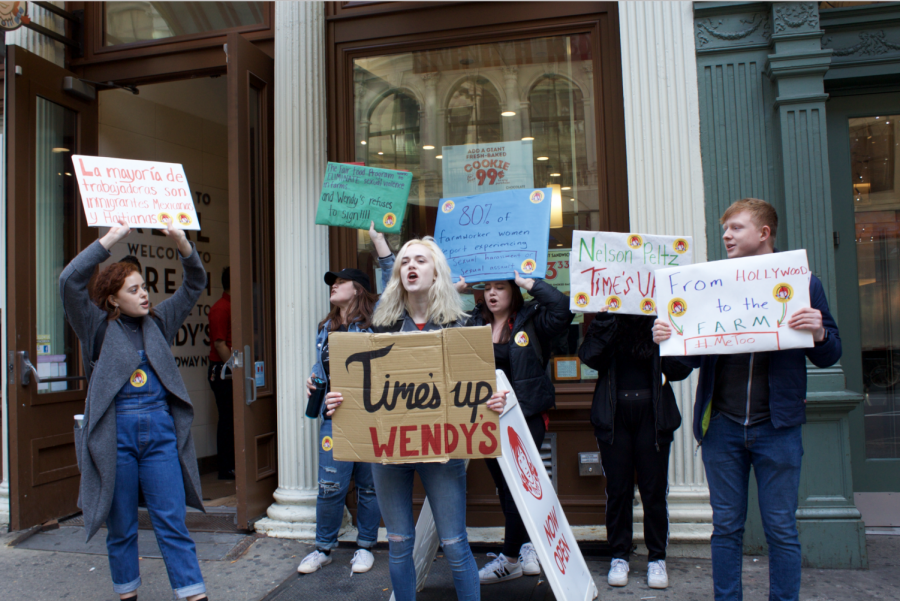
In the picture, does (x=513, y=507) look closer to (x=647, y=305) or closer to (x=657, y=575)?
(x=657, y=575)

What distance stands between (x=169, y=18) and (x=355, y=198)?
3002 millimetres

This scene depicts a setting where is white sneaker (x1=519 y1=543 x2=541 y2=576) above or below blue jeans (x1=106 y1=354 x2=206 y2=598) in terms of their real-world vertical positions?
below

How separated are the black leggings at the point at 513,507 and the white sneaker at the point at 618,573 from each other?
1.71 feet

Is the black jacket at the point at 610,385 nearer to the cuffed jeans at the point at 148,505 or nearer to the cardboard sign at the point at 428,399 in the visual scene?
the cardboard sign at the point at 428,399

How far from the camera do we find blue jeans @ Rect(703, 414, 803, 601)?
9.09ft

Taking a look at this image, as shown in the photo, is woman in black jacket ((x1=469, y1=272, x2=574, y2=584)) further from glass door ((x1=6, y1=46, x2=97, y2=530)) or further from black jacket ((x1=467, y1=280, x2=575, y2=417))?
glass door ((x1=6, y1=46, x2=97, y2=530))

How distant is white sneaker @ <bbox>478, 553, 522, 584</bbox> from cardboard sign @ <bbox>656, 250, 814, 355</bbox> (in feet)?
5.61

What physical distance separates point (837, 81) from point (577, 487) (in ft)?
10.8

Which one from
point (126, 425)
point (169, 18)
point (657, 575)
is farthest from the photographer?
point (169, 18)

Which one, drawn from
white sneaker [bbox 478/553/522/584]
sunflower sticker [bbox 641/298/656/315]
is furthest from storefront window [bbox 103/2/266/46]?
white sneaker [bbox 478/553/522/584]

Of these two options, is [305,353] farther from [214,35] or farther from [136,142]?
[136,142]

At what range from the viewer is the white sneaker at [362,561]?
400 centimetres

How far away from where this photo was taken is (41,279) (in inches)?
203

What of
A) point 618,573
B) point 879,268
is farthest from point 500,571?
point 879,268
